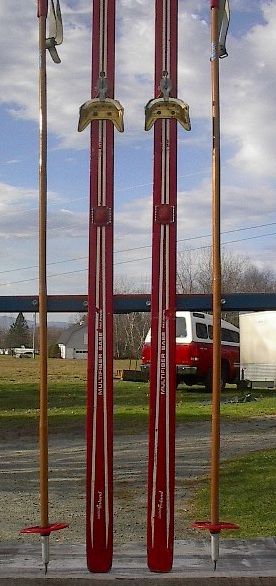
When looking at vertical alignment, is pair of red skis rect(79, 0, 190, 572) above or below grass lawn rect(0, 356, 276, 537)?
above

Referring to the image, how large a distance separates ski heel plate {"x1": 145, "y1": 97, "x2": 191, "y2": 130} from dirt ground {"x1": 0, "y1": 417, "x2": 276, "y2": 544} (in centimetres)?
302

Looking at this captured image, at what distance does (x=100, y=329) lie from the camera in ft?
14.2

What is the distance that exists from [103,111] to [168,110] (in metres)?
0.35

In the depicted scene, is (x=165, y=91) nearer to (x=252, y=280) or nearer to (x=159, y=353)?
(x=159, y=353)

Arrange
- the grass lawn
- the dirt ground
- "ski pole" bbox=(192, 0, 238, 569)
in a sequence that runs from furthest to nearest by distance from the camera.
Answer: the grass lawn
the dirt ground
"ski pole" bbox=(192, 0, 238, 569)

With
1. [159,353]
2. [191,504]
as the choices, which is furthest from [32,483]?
[159,353]

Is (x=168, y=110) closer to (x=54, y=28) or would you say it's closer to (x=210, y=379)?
(x=54, y=28)

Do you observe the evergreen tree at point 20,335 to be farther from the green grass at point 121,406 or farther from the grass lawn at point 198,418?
the green grass at point 121,406

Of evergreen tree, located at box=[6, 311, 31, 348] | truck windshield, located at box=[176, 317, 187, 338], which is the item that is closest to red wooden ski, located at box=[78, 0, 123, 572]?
truck windshield, located at box=[176, 317, 187, 338]

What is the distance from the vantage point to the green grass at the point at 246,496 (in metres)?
6.67

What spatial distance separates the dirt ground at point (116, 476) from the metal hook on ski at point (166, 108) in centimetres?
302

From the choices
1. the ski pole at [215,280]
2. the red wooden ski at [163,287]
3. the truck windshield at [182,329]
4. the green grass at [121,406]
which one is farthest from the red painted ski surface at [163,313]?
the truck windshield at [182,329]

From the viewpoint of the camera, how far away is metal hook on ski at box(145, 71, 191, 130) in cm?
428

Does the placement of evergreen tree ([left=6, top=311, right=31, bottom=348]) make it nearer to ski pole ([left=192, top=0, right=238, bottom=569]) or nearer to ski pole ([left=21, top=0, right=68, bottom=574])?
ski pole ([left=21, top=0, right=68, bottom=574])
